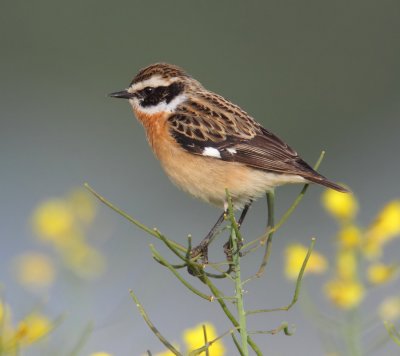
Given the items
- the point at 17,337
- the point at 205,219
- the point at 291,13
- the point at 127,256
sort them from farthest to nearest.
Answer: the point at 291,13 < the point at 205,219 < the point at 127,256 < the point at 17,337

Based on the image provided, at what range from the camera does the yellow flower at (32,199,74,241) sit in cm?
388

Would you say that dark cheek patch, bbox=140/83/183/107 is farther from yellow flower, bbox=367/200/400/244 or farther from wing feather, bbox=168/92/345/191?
yellow flower, bbox=367/200/400/244

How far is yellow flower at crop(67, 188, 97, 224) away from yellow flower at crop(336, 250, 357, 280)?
1029 mm

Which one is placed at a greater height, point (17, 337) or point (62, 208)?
point (62, 208)

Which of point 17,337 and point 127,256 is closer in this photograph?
point 17,337

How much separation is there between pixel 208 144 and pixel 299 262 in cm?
84

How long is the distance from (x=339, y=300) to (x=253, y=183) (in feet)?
2.85

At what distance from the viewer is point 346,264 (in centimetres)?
348

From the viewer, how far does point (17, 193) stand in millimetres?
8008

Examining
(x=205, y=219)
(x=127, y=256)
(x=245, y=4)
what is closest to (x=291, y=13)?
(x=245, y=4)

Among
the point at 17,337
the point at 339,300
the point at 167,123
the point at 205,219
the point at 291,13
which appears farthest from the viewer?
the point at 291,13

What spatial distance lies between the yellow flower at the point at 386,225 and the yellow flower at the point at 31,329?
1.23 meters

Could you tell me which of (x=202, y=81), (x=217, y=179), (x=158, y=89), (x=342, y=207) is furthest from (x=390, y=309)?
(x=202, y=81)

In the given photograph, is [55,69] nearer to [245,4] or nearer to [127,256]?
[245,4]
